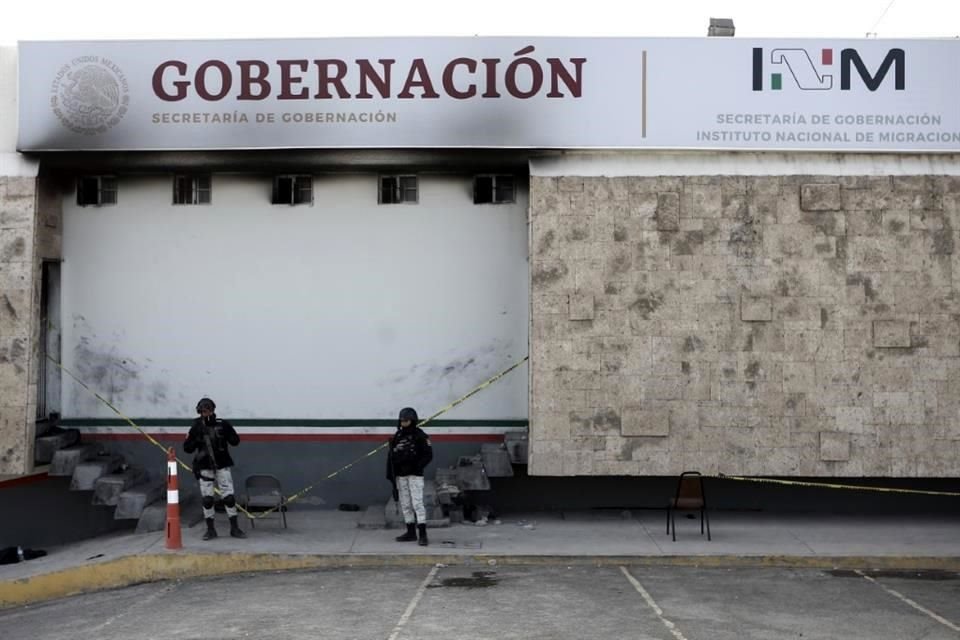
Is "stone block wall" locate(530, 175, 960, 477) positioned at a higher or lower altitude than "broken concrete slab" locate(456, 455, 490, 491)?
higher

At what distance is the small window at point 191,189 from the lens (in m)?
16.5

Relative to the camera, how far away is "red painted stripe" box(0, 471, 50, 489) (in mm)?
15155

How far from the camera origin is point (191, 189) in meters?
16.5

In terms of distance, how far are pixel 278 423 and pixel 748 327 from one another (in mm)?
6810

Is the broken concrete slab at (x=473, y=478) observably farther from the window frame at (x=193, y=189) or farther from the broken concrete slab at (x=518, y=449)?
the window frame at (x=193, y=189)

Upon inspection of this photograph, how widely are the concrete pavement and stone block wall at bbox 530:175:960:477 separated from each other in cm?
85

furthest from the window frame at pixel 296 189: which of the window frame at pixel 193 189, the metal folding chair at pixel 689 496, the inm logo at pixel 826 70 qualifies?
the metal folding chair at pixel 689 496

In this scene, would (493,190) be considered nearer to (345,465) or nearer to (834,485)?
(345,465)

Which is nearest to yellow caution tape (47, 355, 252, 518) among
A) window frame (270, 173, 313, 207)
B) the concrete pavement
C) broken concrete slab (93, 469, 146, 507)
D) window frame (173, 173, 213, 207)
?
broken concrete slab (93, 469, 146, 507)

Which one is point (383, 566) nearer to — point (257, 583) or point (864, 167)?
point (257, 583)

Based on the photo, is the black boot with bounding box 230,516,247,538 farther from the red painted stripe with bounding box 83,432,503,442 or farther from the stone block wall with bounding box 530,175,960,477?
the stone block wall with bounding box 530,175,960,477

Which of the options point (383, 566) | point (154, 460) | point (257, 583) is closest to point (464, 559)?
point (383, 566)

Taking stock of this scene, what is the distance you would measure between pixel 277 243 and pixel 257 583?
18.6 feet

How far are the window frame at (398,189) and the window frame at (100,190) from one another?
12.9 ft
